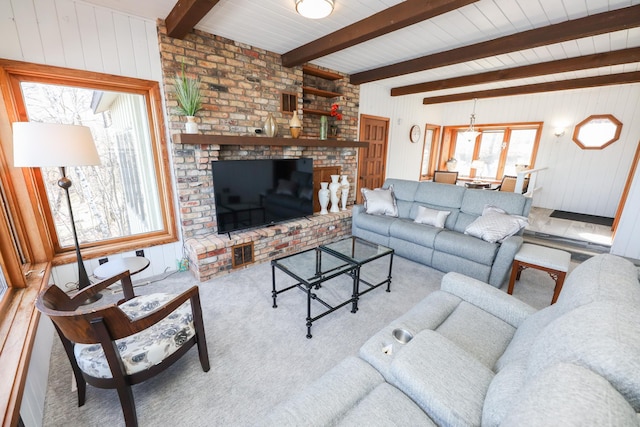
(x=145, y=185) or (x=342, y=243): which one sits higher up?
(x=145, y=185)

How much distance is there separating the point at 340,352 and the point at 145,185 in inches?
104

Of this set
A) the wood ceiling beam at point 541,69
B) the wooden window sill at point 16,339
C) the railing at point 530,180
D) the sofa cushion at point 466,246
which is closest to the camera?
the wooden window sill at point 16,339

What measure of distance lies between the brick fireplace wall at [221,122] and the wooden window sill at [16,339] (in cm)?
119

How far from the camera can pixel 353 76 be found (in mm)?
4430

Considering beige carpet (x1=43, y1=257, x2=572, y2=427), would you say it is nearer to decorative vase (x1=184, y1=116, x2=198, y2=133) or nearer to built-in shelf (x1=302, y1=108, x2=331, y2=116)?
decorative vase (x1=184, y1=116, x2=198, y2=133)

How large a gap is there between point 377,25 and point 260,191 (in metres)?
2.08

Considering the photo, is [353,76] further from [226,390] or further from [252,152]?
[226,390]

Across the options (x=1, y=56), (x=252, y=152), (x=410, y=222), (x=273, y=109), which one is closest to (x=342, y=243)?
(x=410, y=222)

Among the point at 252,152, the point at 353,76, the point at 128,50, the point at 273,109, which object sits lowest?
the point at 252,152

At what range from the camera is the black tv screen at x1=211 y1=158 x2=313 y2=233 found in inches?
115

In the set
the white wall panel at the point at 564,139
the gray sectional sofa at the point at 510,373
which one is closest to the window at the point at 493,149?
the white wall panel at the point at 564,139

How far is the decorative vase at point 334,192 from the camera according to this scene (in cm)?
405

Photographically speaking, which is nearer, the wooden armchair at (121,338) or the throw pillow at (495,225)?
the wooden armchair at (121,338)

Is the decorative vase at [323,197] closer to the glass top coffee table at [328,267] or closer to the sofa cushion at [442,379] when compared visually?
the glass top coffee table at [328,267]
